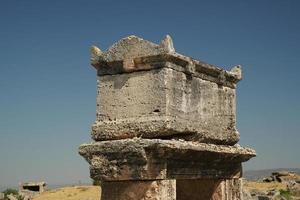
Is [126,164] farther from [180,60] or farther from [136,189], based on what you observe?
[180,60]

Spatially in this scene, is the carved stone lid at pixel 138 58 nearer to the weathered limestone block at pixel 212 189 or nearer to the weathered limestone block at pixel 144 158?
the weathered limestone block at pixel 144 158

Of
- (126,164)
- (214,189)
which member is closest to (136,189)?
(126,164)

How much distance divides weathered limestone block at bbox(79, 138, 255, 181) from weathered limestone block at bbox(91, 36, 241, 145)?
0.22 m

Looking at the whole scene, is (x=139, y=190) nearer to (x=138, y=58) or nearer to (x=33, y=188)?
(x=138, y=58)

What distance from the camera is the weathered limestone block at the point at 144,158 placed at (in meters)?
4.99

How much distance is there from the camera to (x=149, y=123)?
17.2ft

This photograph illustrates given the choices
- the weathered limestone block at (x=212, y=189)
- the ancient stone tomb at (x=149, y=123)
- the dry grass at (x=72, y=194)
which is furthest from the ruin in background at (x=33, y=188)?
the ancient stone tomb at (x=149, y=123)

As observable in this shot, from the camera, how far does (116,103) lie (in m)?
5.55

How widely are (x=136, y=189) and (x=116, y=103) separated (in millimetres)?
1071

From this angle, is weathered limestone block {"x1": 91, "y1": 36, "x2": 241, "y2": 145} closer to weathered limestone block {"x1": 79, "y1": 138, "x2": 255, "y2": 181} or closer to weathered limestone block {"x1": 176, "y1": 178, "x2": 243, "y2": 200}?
weathered limestone block {"x1": 79, "y1": 138, "x2": 255, "y2": 181}

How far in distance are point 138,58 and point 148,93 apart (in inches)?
17.1

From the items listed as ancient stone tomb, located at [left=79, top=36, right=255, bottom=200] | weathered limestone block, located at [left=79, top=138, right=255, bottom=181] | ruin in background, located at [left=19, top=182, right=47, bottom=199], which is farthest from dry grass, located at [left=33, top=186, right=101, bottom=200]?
weathered limestone block, located at [left=79, top=138, right=255, bottom=181]

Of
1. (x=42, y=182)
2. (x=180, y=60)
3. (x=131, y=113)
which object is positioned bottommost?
(x=42, y=182)

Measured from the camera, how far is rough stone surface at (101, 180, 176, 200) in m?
5.06
